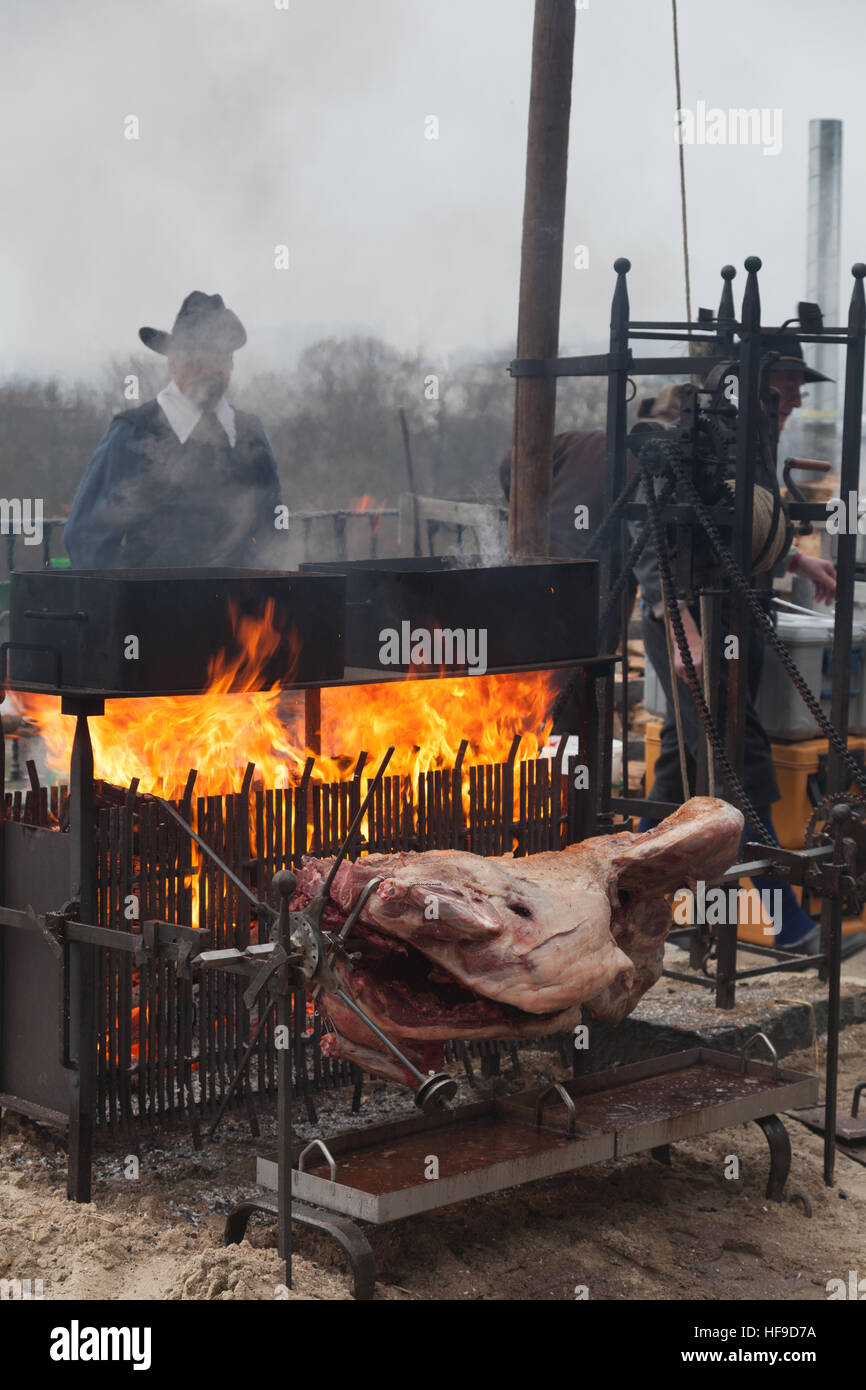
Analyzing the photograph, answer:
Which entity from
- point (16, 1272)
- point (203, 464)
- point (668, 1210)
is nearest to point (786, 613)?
point (203, 464)

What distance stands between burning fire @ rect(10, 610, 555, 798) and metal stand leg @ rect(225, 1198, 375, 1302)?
1.54 meters

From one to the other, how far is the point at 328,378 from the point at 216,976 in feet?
36.6

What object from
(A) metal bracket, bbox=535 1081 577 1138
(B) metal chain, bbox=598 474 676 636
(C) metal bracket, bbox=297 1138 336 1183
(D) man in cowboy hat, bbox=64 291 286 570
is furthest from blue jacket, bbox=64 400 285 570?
(C) metal bracket, bbox=297 1138 336 1183

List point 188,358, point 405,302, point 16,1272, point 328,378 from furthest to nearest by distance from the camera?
point 328,378 < point 405,302 < point 188,358 < point 16,1272

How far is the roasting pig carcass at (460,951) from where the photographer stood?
4.52m

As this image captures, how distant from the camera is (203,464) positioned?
30.1 ft

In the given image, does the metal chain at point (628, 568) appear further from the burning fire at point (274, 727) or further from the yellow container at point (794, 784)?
the yellow container at point (794, 784)

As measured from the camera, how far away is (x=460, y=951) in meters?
4.55

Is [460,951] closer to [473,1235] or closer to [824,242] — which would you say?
[473,1235]

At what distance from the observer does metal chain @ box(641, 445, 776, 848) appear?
645cm

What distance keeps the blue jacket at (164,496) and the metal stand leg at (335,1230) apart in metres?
4.50

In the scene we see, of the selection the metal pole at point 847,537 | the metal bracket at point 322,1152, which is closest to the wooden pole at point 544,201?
the metal pole at point 847,537

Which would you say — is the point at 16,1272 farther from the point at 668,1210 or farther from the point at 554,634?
the point at 554,634

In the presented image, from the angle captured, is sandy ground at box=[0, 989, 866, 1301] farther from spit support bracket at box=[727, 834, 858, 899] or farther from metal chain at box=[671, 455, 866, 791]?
metal chain at box=[671, 455, 866, 791]
